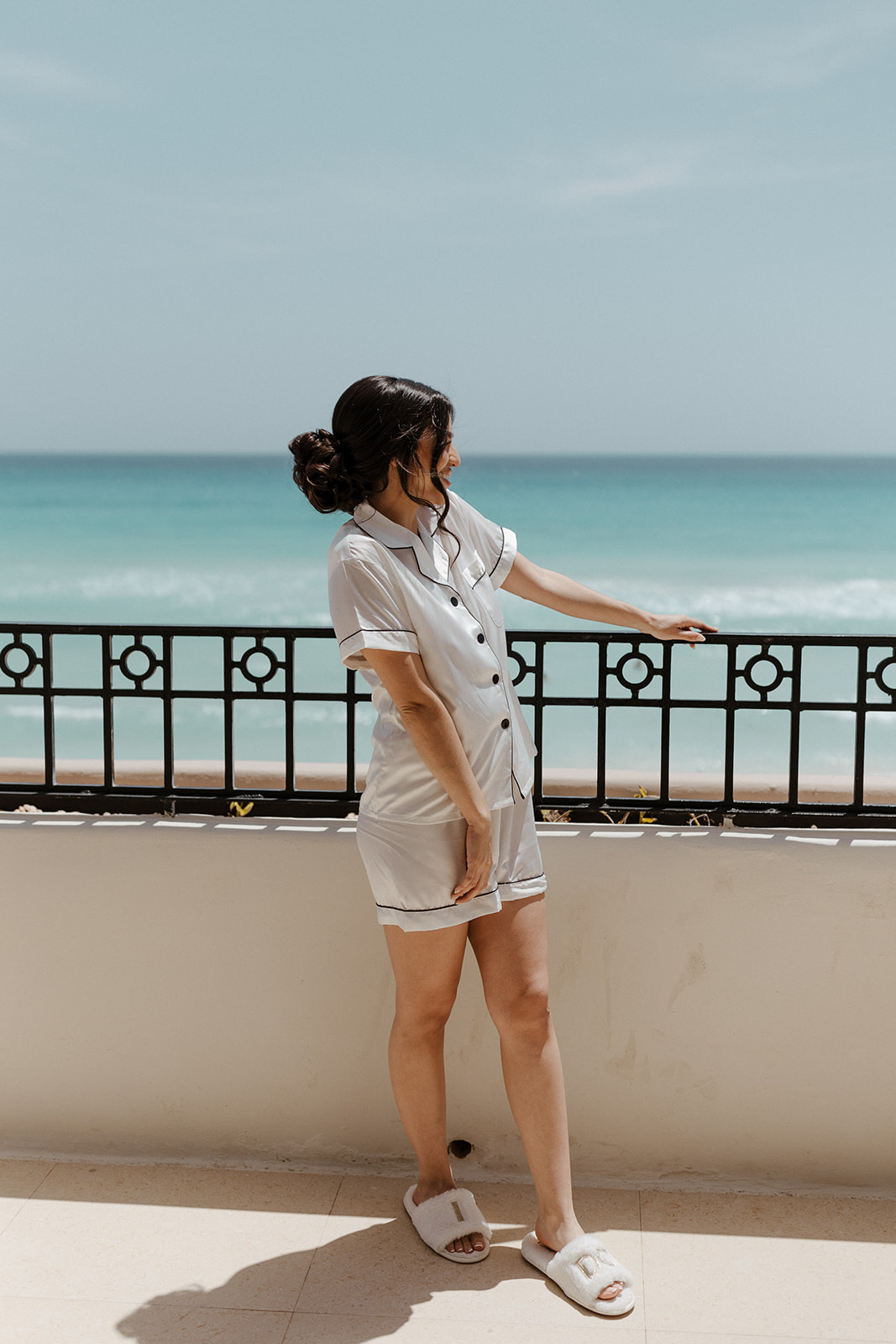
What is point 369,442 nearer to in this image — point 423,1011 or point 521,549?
point 423,1011

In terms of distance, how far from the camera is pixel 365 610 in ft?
5.89

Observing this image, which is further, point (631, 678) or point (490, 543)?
point (631, 678)

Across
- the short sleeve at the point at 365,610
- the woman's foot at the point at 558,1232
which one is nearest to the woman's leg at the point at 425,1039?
the woman's foot at the point at 558,1232

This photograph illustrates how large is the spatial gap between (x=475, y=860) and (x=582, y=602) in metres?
0.52

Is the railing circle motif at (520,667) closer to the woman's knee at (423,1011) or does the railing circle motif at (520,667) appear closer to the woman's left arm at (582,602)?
the woman's left arm at (582,602)

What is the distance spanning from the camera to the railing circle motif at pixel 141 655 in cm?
234

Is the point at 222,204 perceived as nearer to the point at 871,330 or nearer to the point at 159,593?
the point at 159,593

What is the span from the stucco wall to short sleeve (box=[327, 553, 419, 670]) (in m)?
0.62

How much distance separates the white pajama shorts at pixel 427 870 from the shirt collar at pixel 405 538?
42cm

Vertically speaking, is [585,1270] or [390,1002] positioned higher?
[390,1002]

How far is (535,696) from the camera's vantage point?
7.43 ft

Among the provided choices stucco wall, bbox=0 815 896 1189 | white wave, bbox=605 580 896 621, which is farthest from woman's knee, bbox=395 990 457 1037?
white wave, bbox=605 580 896 621

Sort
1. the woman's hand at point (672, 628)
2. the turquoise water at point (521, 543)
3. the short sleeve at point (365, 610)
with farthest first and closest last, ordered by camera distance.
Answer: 1. the turquoise water at point (521, 543)
2. the woman's hand at point (672, 628)
3. the short sleeve at point (365, 610)

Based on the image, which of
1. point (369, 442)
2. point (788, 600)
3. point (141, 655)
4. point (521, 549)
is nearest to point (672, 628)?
point (369, 442)
